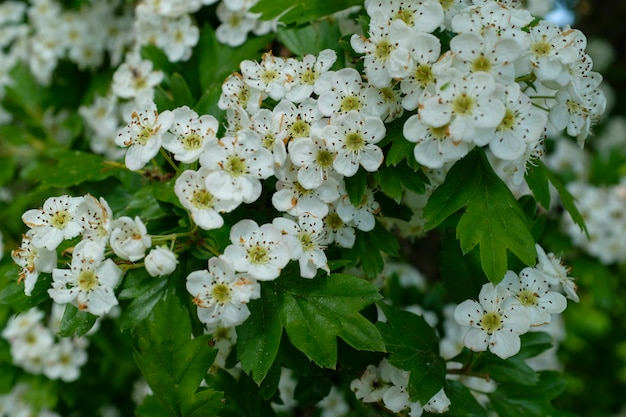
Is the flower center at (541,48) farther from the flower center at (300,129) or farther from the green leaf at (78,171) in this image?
the green leaf at (78,171)

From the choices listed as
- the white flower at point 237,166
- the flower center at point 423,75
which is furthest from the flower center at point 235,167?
the flower center at point 423,75

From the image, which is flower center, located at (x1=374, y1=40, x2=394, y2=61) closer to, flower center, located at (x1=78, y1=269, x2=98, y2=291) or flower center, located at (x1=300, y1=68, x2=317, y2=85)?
flower center, located at (x1=300, y1=68, x2=317, y2=85)

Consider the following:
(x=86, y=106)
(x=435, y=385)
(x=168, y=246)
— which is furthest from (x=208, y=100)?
(x=86, y=106)

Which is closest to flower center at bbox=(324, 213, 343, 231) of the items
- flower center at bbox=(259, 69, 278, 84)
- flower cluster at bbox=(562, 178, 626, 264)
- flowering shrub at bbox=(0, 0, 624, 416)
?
flowering shrub at bbox=(0, 0, 624, 416)

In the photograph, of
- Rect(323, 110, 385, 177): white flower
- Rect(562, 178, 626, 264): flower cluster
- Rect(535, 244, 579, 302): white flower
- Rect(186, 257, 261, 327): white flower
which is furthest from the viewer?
Rect(562, 178, 626, 264): flower cluster

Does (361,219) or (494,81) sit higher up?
(494,81)

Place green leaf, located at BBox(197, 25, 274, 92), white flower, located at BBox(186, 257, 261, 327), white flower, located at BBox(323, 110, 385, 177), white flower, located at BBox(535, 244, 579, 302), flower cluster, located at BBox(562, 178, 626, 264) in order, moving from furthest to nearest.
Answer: flower cluster, located at BBox(562, 178, 626, 264) < green leaf, located at BBox(197, 25, 274, 92) < white flower, located at BBox(535, 244, 579, 302) < white flower, located at BBox(323, 110, 385, 177) < white flower, located at BBox(186, 257, 261, 327)

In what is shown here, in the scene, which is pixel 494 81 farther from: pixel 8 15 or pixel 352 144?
pixel 8 15
